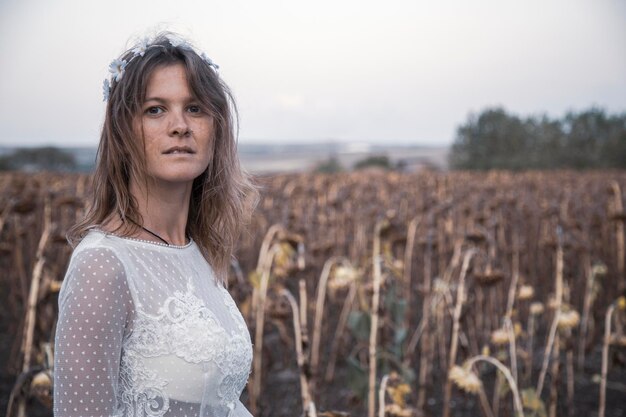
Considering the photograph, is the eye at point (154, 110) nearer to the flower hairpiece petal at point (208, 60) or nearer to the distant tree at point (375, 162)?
the flower hairpiece petal at point (208, 60)

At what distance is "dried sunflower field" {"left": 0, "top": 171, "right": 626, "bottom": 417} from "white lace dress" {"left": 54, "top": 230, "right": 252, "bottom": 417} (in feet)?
1.39

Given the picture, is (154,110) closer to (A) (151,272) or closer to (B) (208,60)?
(B) (208,60)

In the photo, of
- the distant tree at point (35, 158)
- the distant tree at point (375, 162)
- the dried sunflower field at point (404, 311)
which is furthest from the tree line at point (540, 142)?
the dried sunflower field at point (404, 311)

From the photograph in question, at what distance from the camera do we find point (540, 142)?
44188 mm

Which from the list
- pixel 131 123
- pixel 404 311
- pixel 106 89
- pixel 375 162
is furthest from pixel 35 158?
pixel 131 123

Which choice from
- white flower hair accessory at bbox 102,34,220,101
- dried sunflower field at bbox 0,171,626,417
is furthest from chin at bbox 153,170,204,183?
dried sunflower field at bbox 0,171,626,417

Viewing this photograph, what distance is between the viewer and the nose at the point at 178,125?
149 centimetres

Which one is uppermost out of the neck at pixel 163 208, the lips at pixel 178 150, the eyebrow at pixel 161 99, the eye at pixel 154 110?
the eyebrow at pixel 161 99

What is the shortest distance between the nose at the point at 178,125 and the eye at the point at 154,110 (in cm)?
3

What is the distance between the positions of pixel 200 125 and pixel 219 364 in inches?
21.8

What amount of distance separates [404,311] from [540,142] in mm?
43324

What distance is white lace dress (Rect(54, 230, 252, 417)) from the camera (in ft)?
3.99

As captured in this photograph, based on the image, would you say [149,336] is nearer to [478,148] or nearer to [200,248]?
[200,248]

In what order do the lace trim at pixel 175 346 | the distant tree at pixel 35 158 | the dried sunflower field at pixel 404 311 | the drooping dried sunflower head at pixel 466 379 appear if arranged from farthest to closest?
1. the distant tree at pixel 35 158
2. the dried sunflower field at pixel 404 311
3. the drooping dried sunflower head at pixel 466 379
4. the lace trim at pixel 175 346
